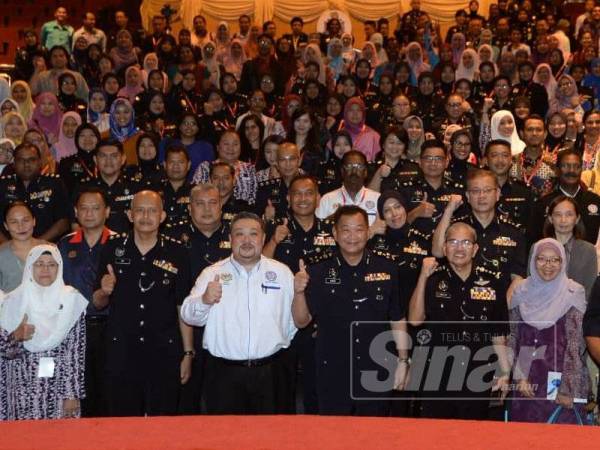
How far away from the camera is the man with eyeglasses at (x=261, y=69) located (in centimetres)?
1262

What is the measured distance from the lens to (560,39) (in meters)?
15.1

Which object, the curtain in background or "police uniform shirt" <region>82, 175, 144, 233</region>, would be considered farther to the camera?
the curtain in background

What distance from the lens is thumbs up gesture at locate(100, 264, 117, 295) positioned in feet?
18.6

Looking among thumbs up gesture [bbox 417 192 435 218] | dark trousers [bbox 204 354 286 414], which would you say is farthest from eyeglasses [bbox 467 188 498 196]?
dark trousers [bbox 204 354 286 414]

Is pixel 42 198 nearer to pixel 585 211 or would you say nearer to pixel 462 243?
pixel 462 243

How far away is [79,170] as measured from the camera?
8.34 metres

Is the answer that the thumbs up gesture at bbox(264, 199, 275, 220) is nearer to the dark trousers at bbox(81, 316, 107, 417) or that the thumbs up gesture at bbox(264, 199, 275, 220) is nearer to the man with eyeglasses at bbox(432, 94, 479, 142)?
the dark trousers at bbox(81, 316, 107, 417)

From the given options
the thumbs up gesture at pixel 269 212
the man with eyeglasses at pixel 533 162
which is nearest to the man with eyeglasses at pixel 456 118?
the man with eyeglasses at pixel 533 162

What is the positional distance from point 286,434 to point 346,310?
2.20m

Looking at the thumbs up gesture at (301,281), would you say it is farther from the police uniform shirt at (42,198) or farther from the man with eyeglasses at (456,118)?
the man with eyeglasses at (456,118)

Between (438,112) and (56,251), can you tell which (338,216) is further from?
(438,112)

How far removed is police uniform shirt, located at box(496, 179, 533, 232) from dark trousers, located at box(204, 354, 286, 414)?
103 inches

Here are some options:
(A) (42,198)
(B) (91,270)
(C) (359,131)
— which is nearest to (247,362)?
(B) (91,270)

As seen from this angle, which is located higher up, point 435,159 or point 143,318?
point 435,159
